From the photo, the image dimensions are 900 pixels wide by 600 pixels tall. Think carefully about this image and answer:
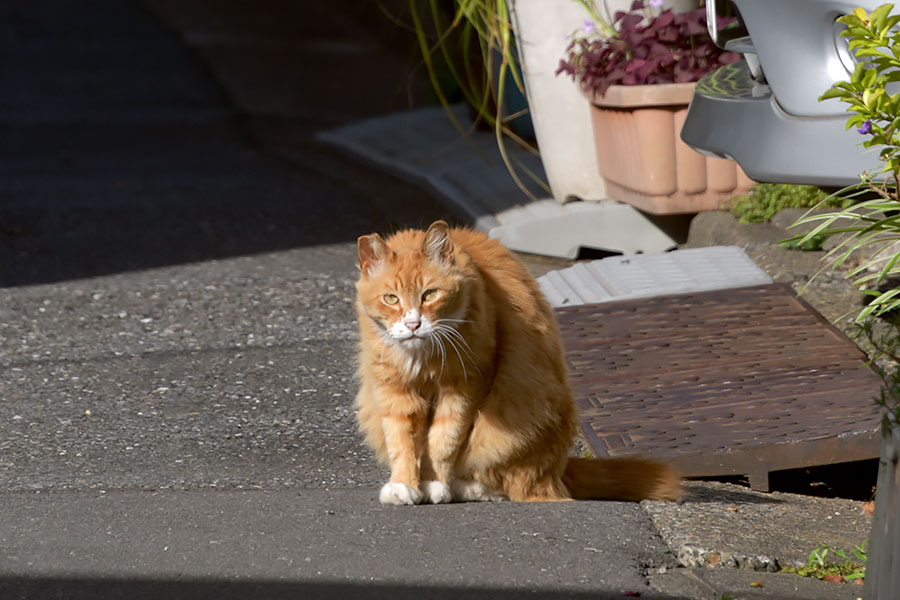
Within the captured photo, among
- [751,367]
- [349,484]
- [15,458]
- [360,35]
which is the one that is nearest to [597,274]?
[751,367]

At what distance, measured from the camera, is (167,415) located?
4008mm

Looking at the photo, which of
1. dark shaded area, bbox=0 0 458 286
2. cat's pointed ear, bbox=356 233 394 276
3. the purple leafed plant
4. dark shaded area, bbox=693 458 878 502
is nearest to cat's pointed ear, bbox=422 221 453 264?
cat's pointed ear, bbox=356 233 394 276

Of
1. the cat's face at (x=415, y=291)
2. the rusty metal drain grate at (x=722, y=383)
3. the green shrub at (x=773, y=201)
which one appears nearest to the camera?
the cat's face at (x=415, y=291)

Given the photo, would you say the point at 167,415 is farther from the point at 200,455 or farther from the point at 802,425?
the point at 802,425

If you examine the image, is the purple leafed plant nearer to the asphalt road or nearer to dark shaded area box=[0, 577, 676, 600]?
the asphalt road

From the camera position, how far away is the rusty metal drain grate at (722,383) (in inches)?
130

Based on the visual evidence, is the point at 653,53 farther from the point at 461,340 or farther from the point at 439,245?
the point at 461,340

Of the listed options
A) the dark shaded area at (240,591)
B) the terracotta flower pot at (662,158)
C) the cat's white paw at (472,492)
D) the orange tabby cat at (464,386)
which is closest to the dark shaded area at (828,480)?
the orange tabby cat at (464,386)

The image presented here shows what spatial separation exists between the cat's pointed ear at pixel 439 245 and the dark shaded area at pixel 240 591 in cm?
89

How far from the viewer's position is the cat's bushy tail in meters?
3.12

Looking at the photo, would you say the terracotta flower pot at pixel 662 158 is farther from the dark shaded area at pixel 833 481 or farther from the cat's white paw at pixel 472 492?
the cat's white paw at pixel 472 492

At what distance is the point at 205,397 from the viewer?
418 cm

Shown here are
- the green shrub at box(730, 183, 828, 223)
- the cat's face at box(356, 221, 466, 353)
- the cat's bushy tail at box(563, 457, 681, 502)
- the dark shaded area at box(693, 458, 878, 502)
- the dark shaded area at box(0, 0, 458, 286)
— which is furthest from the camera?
the dark shaded area at box(0, 0, 458, 286)

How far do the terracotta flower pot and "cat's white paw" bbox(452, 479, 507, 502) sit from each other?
249 cm
